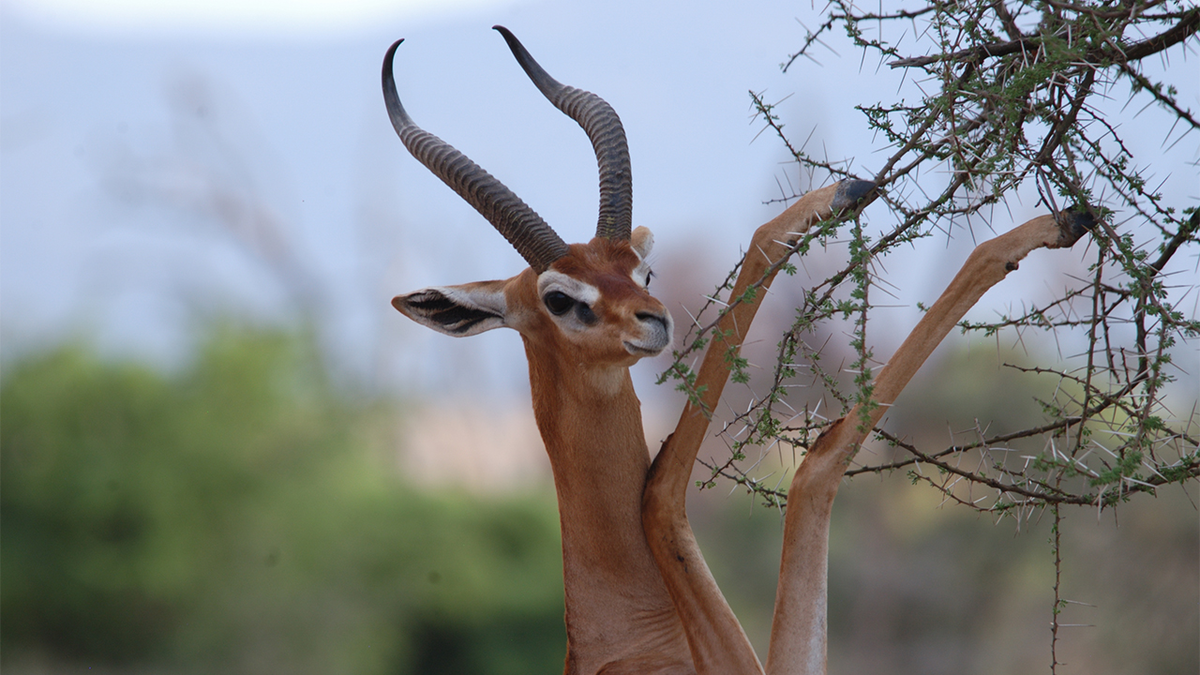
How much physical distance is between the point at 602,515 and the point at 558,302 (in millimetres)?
875

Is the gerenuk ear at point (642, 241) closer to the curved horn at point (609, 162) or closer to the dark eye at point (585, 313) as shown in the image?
the curved horn at point (609, 162)

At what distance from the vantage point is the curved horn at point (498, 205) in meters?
3.64

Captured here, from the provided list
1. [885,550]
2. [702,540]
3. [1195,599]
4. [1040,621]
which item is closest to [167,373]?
[702,540]

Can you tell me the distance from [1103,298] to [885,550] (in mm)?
15952

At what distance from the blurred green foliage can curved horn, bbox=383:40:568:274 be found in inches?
492

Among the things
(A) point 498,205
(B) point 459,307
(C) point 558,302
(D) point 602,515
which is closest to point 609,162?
(A) point 498,205

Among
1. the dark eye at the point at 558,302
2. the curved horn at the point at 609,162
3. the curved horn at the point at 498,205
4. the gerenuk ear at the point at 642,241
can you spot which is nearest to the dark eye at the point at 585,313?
the dark eye at the point at 558,302

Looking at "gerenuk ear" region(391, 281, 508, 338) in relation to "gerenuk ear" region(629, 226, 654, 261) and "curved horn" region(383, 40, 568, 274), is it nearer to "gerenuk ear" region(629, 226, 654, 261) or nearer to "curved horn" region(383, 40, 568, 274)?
"curved horn" region(383, 40, 568, 274)

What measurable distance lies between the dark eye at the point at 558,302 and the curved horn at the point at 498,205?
0.13 meters

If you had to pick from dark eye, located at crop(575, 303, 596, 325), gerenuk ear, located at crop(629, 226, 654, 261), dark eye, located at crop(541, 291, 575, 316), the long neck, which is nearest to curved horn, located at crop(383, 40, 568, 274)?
dark eye, located at crop(541, 291, 575, 316)

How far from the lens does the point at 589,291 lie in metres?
3.50

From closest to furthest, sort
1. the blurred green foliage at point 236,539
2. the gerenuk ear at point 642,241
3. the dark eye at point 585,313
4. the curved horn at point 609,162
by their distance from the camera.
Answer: the dark eye at point 585,313, the curved horn at point 609,162, the gerenuk ear at point 642,241, the blurred green foliage at point 236,539

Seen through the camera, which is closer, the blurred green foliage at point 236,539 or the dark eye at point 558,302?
the dark eye at point 558,302

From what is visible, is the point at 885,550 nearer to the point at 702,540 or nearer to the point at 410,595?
the point at 702,540
